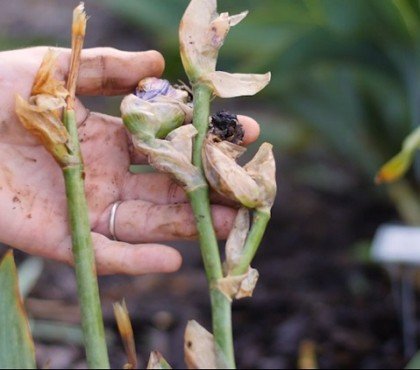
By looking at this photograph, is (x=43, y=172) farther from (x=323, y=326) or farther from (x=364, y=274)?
(x=364, y=274)

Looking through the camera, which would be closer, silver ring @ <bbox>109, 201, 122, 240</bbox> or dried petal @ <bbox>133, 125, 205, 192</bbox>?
dried petal @ <bbox>133, 125, 205, 192</bbox>

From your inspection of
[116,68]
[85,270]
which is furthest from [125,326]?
[116,68]

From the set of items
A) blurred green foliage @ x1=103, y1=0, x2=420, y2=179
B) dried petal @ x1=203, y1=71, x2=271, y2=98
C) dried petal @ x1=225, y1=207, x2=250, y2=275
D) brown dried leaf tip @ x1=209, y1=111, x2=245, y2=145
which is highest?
dried petal @ x1=203, y1=71, x2=271, y2=98

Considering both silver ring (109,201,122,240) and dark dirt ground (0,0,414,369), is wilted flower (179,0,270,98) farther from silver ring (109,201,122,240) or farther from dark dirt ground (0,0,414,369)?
dark dirt ground (0,0,414,369)

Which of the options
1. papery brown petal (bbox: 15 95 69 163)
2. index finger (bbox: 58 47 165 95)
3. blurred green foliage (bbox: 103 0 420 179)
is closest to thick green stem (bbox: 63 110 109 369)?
papery brown petal (bbox: 15 95 69 163)

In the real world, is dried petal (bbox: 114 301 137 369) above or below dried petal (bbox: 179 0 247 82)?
below

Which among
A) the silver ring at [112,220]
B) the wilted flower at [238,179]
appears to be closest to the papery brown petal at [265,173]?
Result: the wilted flower at [238,179]

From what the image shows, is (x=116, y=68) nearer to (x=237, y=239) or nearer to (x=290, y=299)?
(x=237, y=239)
